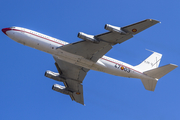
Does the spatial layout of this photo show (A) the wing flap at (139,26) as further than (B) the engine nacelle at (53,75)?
No

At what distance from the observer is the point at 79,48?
1913 inches

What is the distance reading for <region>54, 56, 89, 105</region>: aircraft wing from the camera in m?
56.1

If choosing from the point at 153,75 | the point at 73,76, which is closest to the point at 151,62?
the point at 153,75

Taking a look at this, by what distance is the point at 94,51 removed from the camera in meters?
49.1

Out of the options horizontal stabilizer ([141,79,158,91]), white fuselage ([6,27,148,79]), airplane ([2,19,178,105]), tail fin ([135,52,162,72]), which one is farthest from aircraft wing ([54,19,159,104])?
tail fin ([135,52,162,72])

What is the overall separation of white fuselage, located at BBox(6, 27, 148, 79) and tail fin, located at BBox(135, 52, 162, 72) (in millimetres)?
5511

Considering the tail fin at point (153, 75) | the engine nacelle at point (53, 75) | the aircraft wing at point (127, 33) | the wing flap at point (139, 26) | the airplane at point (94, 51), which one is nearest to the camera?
the wing flap at point (139, 26)

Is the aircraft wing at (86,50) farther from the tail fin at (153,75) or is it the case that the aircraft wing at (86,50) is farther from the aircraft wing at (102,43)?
the tail fin at (153,75)

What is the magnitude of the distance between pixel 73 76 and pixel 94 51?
10.8 metres

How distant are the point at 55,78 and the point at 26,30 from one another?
498 inches

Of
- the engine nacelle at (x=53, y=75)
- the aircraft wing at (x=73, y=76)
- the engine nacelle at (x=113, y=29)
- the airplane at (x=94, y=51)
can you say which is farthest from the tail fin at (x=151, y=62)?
the engine nacelle at (x=53, y=75)

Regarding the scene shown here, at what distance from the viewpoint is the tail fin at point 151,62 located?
5583 cm

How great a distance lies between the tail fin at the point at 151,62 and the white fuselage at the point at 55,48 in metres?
5.51

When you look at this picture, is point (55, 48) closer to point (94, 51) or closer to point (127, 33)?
point (94, 51)
